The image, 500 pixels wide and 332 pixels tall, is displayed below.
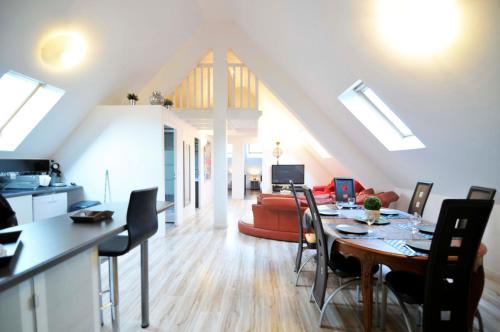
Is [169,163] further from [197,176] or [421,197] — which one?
[421,197]

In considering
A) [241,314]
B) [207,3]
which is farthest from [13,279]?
[207,3]

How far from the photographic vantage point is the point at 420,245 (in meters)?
1.76

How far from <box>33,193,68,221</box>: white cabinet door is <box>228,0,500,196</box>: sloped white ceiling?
14.5ft

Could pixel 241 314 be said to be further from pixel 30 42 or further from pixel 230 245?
pixel 30 42

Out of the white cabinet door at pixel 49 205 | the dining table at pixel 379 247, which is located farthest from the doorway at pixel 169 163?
the dining table at pixel 379 247

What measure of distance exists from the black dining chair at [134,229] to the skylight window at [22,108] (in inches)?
118

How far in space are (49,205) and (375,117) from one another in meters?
5.36

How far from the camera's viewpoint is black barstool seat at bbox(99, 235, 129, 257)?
1666 millimetres

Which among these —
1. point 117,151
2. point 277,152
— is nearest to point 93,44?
point 117,151

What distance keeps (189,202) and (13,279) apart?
17.5 ft

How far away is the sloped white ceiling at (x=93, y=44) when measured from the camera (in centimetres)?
266

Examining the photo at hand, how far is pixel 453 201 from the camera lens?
1.41 m

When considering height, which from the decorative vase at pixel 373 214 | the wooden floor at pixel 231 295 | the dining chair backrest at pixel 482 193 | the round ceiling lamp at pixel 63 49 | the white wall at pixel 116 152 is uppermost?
the round ceiling lamp at pixel 63 49

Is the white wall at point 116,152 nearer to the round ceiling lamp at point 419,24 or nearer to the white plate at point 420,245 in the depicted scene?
the round ceiling lamp at point 419,24
